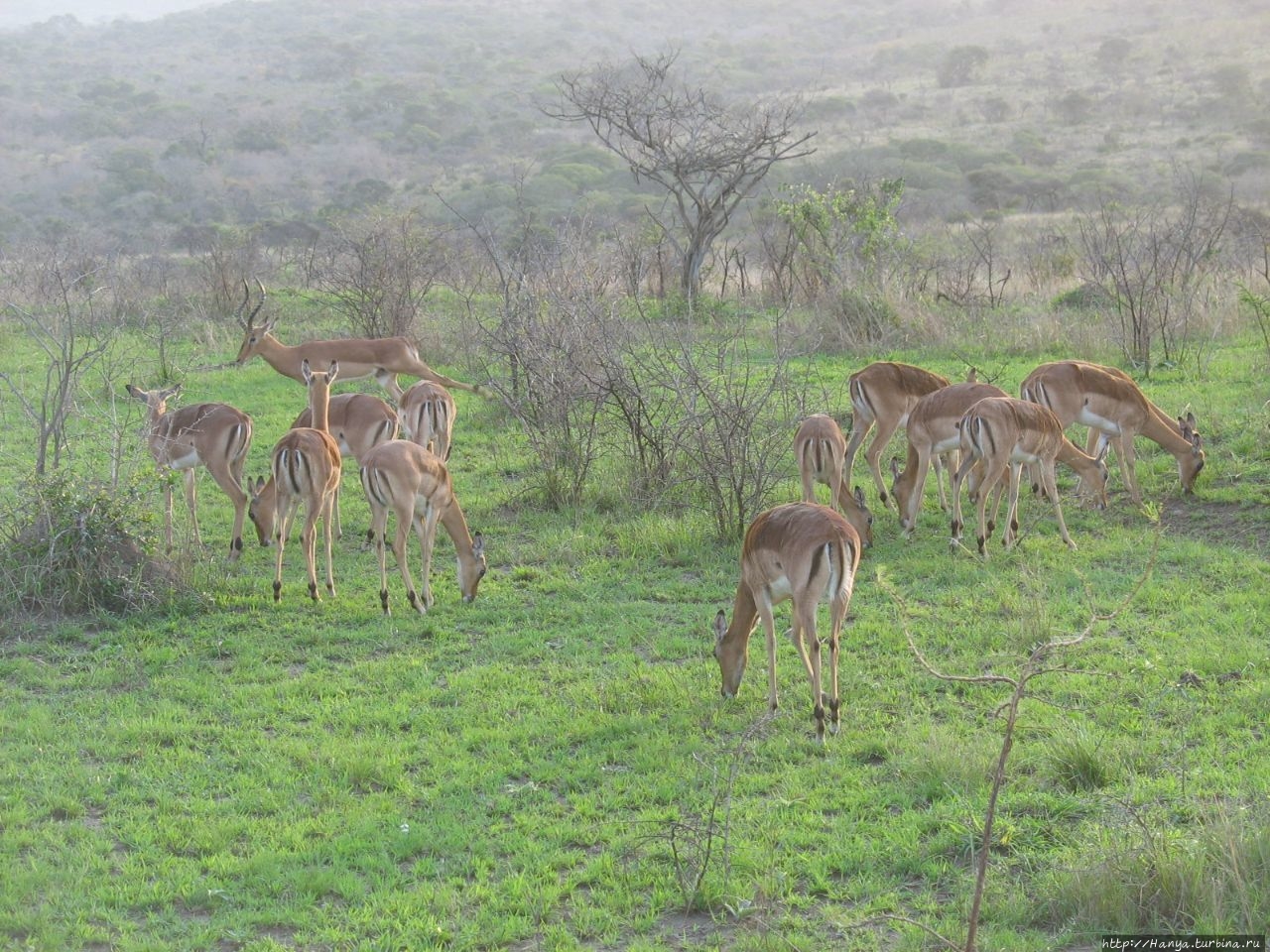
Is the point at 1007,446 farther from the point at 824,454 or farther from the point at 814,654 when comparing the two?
the point at 814,654

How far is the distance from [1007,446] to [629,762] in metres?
3.64

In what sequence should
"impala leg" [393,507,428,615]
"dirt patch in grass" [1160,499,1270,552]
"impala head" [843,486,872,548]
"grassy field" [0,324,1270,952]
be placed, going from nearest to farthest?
"grassy field" [0,324,1270,952]
"impala leg" [393,507,428,615]
"impala head" [843,486,872,548]
"dirt patch in grass" [1160,499,1270,552]

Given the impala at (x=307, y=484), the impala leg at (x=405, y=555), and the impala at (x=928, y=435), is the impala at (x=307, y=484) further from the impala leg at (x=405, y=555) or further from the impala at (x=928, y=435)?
the impala at (x=928, y=435)

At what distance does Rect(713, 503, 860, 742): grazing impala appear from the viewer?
17.4 ft

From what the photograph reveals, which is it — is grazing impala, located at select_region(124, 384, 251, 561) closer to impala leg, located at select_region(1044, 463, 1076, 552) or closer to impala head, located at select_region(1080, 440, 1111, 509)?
impala leg, located at select_region(1044, 463, 1076, 552)

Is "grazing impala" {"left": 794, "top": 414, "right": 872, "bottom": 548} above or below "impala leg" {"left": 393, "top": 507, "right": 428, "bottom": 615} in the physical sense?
above

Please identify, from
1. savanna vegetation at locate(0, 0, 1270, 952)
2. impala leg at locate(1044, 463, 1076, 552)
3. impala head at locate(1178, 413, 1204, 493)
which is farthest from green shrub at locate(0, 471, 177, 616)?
impala head at locate(1178, 413, 1204, 493)

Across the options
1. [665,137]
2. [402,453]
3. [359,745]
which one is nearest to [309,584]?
[402,453]

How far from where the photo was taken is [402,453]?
7242mm

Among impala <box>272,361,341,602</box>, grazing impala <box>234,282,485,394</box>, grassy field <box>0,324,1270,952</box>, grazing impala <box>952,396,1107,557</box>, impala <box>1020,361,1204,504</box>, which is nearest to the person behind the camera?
grassy field <box>0,324,1270,952</box>

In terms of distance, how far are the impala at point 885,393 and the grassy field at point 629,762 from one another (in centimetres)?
134

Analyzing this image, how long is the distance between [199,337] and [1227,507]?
38.0 ft

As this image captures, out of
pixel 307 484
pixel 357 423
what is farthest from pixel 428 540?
pixel 357 423

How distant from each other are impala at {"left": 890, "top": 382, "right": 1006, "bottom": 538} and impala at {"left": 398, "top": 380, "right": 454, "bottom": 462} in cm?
327
